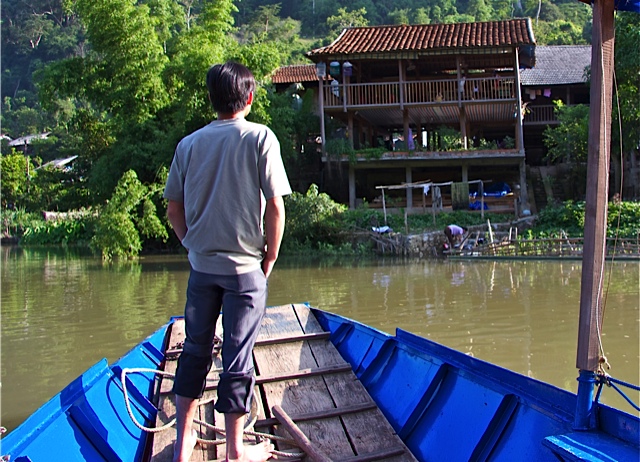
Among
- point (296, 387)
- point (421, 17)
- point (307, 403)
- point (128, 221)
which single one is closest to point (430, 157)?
point (128, 221)

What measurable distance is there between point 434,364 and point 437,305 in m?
7.03

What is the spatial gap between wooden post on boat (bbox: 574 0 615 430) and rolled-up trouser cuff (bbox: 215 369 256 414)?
1.24m

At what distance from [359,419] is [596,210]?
1.67 metres

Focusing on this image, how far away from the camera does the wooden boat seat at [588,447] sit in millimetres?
2033

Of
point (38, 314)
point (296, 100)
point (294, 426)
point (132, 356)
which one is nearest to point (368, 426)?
point (294, 426)

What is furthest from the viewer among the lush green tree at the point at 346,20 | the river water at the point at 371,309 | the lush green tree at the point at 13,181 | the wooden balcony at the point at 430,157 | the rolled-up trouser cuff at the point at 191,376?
the lush green tree at the point at 346,20

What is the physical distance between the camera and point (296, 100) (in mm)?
24969

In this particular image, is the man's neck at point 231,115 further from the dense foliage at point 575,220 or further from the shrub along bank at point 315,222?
the shrub along bank at point 315,222

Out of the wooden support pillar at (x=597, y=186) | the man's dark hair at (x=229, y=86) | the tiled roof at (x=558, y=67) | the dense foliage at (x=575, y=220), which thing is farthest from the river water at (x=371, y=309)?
the tiled roof at (x=558, y=67)

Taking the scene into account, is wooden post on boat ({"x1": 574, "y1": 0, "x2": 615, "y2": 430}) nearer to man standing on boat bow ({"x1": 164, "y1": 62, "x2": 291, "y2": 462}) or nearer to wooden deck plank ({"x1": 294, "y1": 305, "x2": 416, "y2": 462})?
wooden deck plank ({"x1": 294, "y1": 305, "x2": 416, "y2": 462})

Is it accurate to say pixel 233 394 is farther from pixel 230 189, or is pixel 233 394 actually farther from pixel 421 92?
pixel 421 92

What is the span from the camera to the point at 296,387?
371cm

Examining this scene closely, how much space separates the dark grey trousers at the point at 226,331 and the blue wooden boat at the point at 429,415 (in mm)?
548

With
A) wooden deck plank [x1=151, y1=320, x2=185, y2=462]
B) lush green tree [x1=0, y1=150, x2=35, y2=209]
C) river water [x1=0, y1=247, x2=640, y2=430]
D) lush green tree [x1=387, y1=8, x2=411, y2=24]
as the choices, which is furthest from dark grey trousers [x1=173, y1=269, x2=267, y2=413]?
lush green tree [x1=387, y1=8, x2=411, y2=24]
